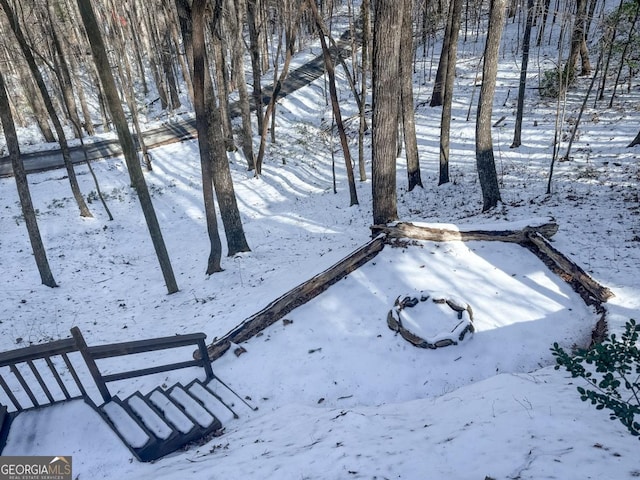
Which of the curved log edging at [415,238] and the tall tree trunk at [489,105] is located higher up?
the tall tree trunk at [489,105]

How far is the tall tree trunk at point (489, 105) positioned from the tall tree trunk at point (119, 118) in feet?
31.6

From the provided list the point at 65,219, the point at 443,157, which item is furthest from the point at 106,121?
the point at 443,157

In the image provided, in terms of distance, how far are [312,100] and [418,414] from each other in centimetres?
3001

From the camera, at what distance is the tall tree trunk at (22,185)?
1051 centimetres

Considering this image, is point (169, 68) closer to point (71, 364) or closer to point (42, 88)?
point (42, 88)

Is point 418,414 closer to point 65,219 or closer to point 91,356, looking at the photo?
point 91,356

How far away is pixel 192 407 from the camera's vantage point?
229 inches

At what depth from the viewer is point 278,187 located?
20734 millimetres

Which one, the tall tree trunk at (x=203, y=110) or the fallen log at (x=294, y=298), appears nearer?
the fallen log at (x=294, y=298)

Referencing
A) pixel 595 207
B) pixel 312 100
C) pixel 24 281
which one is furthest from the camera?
pixel 312 100

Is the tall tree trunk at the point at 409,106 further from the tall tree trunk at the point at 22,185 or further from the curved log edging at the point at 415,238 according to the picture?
the tall tree trunk at the point at 22,185

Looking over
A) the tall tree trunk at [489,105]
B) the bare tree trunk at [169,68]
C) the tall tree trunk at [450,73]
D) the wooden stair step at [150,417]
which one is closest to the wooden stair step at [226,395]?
the wooden stair step at [150,417]

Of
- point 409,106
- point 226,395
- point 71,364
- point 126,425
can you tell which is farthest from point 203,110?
point 409,106

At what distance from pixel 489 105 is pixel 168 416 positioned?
11121 millimetres
